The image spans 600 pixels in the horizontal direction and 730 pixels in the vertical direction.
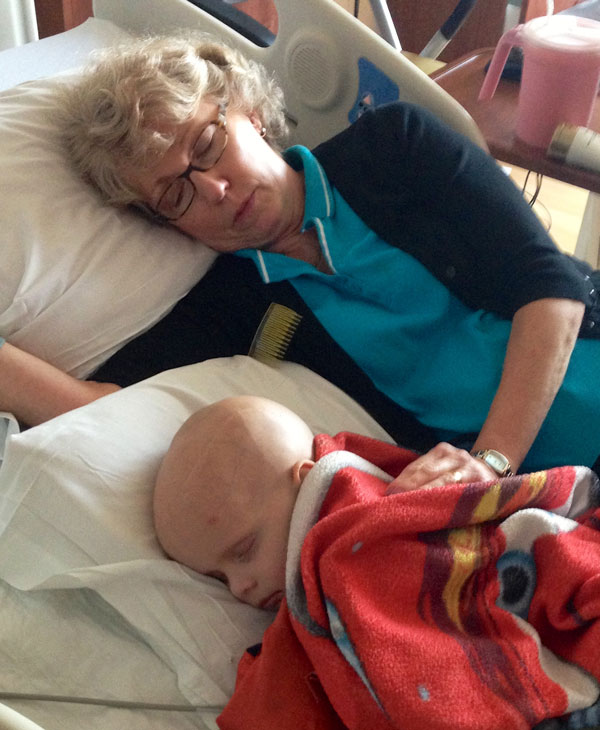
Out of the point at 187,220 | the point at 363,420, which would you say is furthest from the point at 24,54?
the point at 363,420

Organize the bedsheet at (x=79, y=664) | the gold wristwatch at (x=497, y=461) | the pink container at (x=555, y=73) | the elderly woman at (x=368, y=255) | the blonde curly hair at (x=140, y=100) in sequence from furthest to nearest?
the pink container at (x=555, y=73), the blonde curly hair at (x=140, y=100), the elderly woman at (x=368, y=255), the gold wristwatch at (x=497, y=461), the bedsheet at (x=79, y=664)

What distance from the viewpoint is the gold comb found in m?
1.31

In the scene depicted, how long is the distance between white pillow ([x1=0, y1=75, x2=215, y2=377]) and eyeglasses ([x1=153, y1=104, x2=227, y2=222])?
110 mm

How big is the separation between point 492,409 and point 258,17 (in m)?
2.46

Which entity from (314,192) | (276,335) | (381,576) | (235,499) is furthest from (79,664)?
(314,192)

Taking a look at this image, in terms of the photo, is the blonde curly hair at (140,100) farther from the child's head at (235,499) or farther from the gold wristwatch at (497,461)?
the gold wristwatch at (497,461)

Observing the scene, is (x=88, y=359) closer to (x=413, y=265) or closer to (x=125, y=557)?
(x=125, y=557)

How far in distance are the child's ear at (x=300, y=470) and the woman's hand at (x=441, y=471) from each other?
108 mm

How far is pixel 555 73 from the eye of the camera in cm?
137

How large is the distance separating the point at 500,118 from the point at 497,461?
863 millimetres

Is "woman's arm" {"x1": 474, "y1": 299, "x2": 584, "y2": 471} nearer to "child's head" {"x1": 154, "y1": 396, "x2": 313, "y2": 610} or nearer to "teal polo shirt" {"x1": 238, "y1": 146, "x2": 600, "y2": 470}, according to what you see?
"teal polo shirt" {"x1": 238, "y1": 146, "x2": 600, "y2": 470}

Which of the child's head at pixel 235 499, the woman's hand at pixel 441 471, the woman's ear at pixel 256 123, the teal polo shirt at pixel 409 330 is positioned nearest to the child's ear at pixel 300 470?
the child's head at pixel 235 499

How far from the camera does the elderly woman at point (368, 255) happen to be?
1128 millimetres

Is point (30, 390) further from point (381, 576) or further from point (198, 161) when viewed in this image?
point (381, 576)
